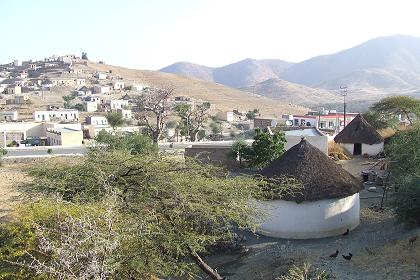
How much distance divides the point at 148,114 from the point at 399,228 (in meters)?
59.7

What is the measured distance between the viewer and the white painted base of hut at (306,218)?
17.8 m

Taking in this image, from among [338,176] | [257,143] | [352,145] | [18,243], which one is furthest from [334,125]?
[18,243]

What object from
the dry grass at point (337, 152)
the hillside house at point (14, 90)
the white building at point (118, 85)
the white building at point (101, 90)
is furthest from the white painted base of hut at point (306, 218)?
the white building at point (118, 85)

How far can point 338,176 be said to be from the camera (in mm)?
18703

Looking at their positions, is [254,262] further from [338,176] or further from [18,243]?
[18,243]

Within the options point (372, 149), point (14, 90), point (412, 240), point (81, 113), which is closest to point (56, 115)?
point (81, 113)

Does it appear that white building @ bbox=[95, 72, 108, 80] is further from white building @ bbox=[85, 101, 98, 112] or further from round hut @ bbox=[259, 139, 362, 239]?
round hut @ bbox=[259, 139, 362, 239]

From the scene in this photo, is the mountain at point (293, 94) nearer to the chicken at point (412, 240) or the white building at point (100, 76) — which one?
the white building at point (100, 76)

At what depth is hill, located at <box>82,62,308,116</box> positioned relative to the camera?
114 meters

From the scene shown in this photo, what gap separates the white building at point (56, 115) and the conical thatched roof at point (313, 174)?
56980 mm

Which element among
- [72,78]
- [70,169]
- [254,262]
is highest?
[72,78]

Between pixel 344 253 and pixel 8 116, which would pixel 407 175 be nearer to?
pixel 344 253

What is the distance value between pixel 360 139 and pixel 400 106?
28.1ft

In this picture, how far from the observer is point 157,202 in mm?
12570
